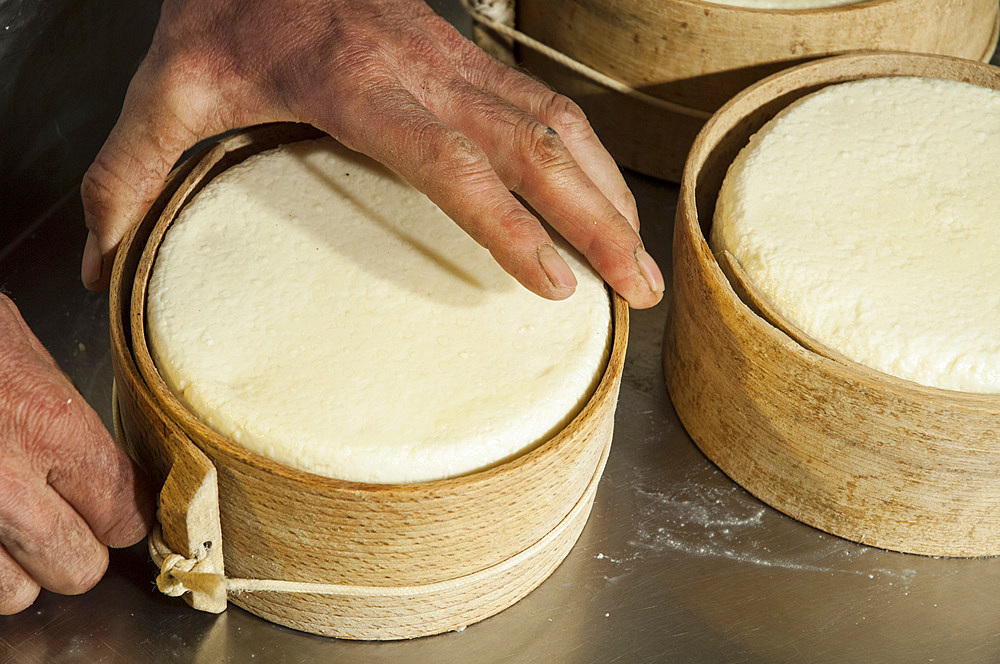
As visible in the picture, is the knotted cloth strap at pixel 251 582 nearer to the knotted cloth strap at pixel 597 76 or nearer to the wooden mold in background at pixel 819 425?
the wooden mold in background at pixel 819 425

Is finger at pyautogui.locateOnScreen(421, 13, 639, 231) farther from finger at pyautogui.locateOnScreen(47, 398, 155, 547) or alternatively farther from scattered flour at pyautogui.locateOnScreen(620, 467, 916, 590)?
finger at pyautogui.locateOnScreen(47, 398, 155, 547)

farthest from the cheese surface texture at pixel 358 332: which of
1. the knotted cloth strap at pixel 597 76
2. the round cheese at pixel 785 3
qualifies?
the round cheese at pixel 785 3

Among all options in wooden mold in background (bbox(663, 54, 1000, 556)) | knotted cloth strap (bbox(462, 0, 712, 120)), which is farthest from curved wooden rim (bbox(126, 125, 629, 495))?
knotted cloth strap (bbox(462, 0, 712, 120))

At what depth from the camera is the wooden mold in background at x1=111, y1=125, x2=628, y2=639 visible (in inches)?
35.1

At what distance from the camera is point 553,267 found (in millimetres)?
991

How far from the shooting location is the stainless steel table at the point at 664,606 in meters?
1.05

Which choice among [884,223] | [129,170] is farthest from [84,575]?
[884,223]

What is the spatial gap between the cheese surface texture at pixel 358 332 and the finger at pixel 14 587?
0.25m

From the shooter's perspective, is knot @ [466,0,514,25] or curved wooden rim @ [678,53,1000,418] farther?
knot @ [466,0,514,25]

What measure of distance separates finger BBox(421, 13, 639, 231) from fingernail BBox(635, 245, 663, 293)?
101 millimetres

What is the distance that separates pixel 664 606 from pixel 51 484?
0.64m

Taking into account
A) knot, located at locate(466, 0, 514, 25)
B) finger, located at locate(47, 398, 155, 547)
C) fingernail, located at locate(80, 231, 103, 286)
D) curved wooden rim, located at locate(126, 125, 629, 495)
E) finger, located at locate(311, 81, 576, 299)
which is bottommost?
finger, located at locate(47, 398, 155, 547)

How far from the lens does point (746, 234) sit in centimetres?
112

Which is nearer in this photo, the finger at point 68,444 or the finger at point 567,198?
the finger at point 68,444
